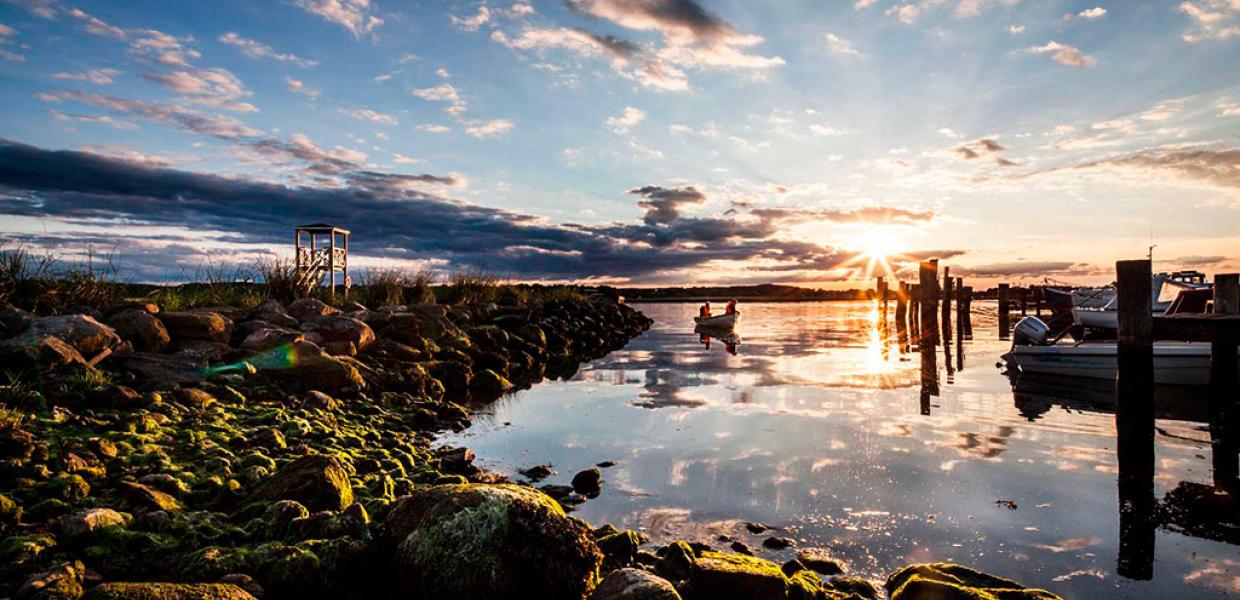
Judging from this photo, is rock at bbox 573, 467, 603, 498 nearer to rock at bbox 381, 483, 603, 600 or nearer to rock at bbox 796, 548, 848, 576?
rock at bbox 796, 548, 848, 576

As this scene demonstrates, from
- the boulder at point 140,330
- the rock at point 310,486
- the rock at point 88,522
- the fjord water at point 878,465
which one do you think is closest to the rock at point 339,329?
the boulder at point 140,330

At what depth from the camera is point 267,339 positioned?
1130 cm

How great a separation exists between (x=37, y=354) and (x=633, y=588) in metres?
8.16

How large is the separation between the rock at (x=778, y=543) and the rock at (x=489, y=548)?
75.8 inches

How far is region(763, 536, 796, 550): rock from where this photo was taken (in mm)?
5605

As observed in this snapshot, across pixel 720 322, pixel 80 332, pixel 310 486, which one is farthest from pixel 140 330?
pixel 720 322

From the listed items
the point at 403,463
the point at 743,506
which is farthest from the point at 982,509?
the point at 403,463

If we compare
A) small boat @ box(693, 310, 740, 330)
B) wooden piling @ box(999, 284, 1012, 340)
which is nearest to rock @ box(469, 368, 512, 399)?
small boat @ box(693, 310, 740, 330)

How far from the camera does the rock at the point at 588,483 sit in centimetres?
708

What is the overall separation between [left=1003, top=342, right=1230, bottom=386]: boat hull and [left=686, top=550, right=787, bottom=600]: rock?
596 inches

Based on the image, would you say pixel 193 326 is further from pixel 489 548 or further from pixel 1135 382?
pixel 1135 382

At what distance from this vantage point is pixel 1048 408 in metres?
12.4

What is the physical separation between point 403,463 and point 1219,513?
8953 millimetres

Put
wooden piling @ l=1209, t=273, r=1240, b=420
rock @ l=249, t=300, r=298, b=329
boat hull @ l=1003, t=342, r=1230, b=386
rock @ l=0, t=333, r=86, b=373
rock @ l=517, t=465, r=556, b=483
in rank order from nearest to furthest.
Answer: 1. rock @ l=0, t=333, r=86, b=373
2. rock @ l=517, t=465, r=556, b=483
3. wooden piling @ l=1209, t=273, r=1240, b=420
4. rock @ l=249, t=300, r=298, b=329
5. boat hull @ l=1003, t=342, r=1230, b=386
